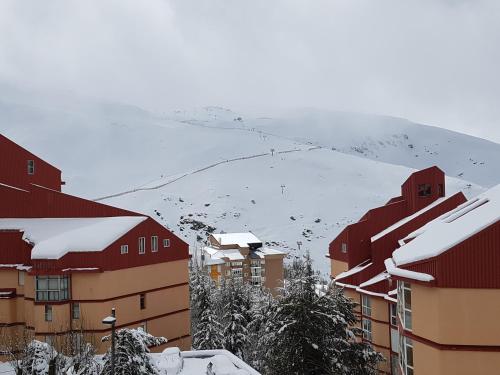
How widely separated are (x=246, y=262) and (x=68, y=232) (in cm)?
5757

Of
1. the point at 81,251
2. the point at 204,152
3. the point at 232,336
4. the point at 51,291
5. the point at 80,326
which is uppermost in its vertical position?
the point at 204,152

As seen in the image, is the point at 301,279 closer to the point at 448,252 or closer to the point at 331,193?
the point at 448,252

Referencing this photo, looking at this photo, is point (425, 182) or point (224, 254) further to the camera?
point (224, 254)

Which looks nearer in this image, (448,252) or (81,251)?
(448,252)

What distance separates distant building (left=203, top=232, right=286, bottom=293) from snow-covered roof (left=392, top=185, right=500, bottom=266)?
6390 centimetres

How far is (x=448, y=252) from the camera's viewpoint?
18906mm

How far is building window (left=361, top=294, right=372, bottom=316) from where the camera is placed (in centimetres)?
3812

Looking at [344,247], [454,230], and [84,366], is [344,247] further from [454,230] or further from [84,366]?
[84,366]

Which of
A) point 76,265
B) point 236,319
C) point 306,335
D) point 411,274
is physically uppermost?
point 411,274

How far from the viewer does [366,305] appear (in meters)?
38.7

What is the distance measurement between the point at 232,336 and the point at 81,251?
19.8 m

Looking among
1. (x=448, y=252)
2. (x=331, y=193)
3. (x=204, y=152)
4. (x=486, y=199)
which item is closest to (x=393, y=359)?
(x=486, y=199)

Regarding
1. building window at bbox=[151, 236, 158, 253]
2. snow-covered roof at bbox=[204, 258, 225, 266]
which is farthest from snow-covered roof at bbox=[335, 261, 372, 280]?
snow-covered roof at bbox=[204, 258, 225, 266]

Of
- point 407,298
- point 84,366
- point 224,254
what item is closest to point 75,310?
point 84,366
